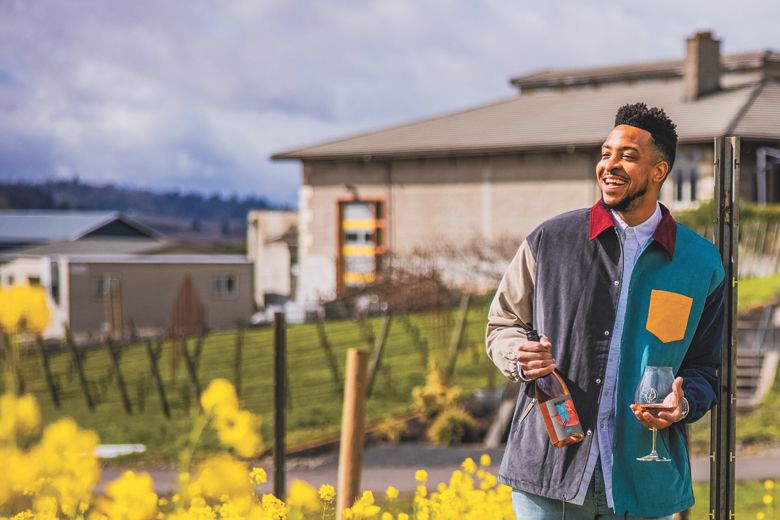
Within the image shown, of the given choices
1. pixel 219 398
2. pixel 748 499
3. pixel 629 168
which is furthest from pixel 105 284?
pixel 219 398

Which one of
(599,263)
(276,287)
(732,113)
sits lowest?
(276,287)

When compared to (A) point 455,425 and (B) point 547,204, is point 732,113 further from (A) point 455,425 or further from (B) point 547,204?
(A) point 455,425

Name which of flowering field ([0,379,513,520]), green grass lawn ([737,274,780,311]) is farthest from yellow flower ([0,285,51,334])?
green grass lawn ([737,274,780,311])

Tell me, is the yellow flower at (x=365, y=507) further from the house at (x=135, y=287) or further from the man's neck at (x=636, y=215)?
the house at (x=135, y=287)

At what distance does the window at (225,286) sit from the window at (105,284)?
11.5 feet

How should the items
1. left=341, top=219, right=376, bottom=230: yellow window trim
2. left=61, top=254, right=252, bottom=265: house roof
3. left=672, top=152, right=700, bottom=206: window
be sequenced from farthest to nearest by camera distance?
left=61, top=254, right=252, bottom=265: house roof
left=341, top=219, right=376, bottom=230: yellow window trim
left=672, top=152, right=700, bottom=206: window

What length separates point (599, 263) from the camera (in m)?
3.16

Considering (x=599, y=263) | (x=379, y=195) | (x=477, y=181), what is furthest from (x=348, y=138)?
(x=599, y=263)

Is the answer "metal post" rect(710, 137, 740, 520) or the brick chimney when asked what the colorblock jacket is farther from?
the brick chimney

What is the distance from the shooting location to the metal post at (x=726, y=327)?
3.89 metres

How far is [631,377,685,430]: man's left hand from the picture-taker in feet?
9.81

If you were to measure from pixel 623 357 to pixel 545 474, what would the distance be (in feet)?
1.27

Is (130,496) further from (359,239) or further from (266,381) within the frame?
(359,239)

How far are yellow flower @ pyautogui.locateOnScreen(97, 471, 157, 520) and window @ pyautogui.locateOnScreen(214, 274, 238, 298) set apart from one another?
110ft
